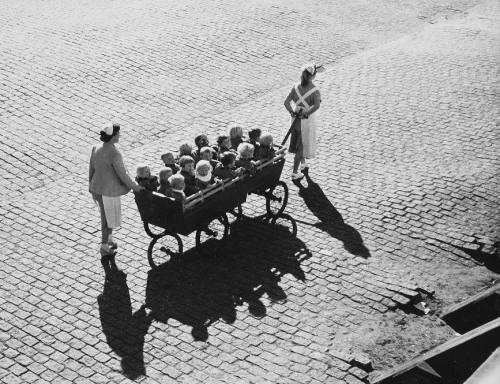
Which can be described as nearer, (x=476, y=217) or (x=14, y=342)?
(x=14, y=342)

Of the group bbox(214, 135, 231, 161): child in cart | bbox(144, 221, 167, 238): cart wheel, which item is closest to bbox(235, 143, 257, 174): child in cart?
bbox(214, 135, 231, 161): child in cart

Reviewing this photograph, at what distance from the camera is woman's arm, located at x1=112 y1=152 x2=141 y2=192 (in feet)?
A: 29.8

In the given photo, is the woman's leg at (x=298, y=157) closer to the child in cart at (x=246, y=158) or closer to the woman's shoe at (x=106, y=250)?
the child in cart at (x=246, y=158)

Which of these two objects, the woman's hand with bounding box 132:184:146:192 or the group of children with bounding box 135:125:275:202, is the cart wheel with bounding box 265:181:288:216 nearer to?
the group of children with bounding box 135:125:275:202

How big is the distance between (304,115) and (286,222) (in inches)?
73.4

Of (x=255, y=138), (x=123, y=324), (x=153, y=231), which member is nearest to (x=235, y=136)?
(x=255, y=138)

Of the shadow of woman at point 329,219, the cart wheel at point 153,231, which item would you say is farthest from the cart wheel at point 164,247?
the shadow of woman at point 329,219

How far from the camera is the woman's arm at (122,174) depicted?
29.8 ft

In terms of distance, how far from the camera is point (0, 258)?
958 centimetres

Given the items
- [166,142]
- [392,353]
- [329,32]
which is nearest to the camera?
[392,353]

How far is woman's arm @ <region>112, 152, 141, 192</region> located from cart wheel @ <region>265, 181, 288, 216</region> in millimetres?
2187

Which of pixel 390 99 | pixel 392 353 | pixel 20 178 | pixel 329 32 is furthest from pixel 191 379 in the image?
pixel 329 32

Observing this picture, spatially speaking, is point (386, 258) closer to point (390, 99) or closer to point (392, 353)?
point (392, 353)

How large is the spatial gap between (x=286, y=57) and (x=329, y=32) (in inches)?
92.0
